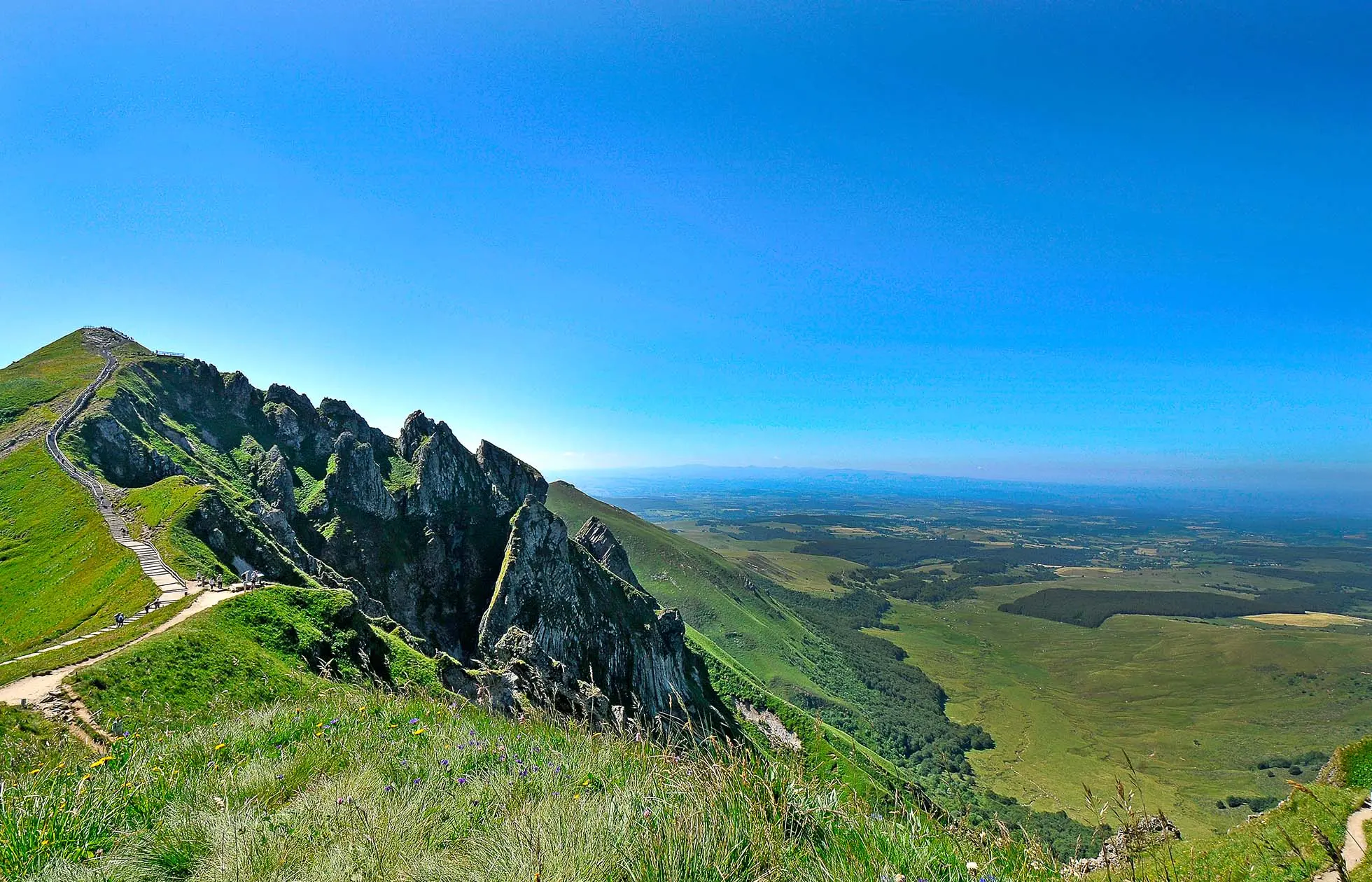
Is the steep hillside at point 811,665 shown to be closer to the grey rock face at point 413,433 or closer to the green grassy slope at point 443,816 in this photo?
the grey rock face at point 413,433

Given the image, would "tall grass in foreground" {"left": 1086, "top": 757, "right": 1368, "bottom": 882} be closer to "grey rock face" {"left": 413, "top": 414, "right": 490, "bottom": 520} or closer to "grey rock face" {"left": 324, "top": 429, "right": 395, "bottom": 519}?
"grey rock face" {"left": 324, "top": 429, "right": 395, "bottom": 519}

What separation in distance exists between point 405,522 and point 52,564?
96.3 ft

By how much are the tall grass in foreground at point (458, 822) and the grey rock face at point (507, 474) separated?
62222 millimetres

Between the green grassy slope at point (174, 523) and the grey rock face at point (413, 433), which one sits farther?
the grey rock face at point (413, 433)

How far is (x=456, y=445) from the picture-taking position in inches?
2522

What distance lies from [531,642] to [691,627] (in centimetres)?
8453

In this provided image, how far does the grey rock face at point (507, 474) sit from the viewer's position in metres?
68.9

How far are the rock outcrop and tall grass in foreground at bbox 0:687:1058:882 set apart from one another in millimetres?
32271

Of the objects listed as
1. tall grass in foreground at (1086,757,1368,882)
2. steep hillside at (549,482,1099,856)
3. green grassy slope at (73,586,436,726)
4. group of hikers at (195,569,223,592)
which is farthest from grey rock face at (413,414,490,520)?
tall grass in foreground at (1086,757,1368,882)

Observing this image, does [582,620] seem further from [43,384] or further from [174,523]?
[43,384]

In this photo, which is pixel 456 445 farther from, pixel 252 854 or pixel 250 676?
pixel 252 854

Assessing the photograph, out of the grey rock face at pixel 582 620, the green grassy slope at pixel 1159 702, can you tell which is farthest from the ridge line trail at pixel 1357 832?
the green grassy slope at pixel 1159 702

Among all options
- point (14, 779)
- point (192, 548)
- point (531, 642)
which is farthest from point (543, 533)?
point (14, 779)

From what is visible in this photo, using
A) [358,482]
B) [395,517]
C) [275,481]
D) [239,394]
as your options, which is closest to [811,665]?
[395,517]
